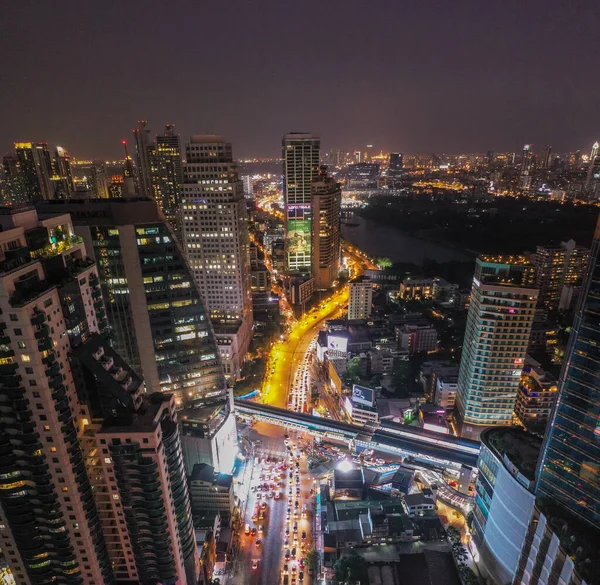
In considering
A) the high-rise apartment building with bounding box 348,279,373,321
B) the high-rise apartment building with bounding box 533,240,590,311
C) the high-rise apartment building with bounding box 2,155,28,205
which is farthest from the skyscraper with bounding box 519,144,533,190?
the high-rise apartment building with bounding box 2,155,28,205

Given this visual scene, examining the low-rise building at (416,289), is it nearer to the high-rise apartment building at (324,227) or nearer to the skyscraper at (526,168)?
the high-rise apartment building at (324,227)

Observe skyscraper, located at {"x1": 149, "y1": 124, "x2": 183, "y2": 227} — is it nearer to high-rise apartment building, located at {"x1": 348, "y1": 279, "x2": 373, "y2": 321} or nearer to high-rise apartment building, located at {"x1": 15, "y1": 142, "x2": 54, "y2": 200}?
high-rise apartment building, located at {"x1": 15, "y1": 142, "x2": 54, "y2": 200}

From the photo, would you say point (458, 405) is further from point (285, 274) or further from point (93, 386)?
point (285, 274)

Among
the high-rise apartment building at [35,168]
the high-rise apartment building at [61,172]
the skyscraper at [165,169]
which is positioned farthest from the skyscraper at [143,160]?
the high-rise apartment building at [35,168]

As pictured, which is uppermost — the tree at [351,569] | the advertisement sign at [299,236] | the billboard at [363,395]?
the advertisement sign at [299,236]

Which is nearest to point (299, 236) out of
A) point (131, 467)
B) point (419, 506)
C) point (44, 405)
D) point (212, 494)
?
point (212, 494)
